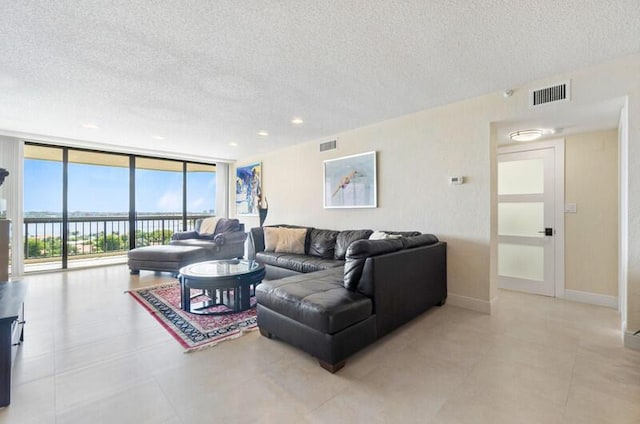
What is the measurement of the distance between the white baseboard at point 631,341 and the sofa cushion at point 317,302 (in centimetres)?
219

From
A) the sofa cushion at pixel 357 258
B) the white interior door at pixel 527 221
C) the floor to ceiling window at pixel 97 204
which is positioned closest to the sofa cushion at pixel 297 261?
the sofa cushion at pixel 357 258

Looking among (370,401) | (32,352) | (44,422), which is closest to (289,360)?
(370,401)

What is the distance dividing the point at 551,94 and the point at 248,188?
5877mm

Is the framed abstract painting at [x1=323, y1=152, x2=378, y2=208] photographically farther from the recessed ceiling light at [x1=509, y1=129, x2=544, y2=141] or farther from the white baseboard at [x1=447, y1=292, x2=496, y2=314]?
the recessed ceiling light at [x1=509, y1=129, x2=544, y2=141]

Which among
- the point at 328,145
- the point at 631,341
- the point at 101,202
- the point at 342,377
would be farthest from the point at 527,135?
the point at 101,202

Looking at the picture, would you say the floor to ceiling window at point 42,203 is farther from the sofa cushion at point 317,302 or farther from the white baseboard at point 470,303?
the white baseboard at point 470,303

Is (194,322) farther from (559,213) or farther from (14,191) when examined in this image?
(559,213)

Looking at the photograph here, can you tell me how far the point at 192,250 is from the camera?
16.5 feet

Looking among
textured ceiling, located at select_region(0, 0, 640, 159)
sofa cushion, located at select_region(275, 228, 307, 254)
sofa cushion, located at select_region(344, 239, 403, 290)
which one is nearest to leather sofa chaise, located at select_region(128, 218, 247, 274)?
sofa cushion, located at select_region(275, 228, 307, 254)

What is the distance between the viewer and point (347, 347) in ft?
6.97

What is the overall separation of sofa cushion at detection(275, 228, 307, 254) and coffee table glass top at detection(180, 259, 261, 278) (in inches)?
39.3

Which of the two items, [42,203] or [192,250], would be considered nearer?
[192,250]

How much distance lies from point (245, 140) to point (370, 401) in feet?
15.7

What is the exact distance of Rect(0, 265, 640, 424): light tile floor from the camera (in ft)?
5.41
